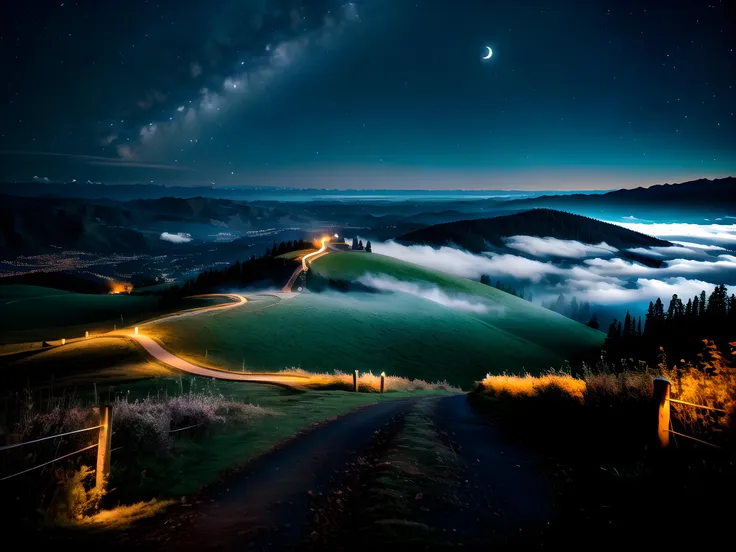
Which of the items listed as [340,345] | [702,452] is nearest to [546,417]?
[702,452]

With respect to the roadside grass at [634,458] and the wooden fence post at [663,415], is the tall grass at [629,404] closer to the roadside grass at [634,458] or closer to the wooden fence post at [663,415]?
the roadside grass at [634,458]

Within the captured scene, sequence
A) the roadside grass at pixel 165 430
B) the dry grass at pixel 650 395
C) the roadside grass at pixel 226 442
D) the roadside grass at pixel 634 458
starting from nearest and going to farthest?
the roadside grass at pixel 634 458, the dry grass at pixel 650 395, the roadside grass at pixel 165 430, the roadside grass at pixel 226 442

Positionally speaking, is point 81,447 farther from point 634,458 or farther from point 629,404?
point 629,404

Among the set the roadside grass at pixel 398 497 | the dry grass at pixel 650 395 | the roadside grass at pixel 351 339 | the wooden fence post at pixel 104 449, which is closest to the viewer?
the roadside grass at pixel 398 497

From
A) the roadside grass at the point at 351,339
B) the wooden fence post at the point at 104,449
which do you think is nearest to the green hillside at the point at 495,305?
the roadside grass at the point at 351,339

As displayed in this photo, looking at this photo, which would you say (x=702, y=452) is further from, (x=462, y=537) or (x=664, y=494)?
(x=462, y=537)

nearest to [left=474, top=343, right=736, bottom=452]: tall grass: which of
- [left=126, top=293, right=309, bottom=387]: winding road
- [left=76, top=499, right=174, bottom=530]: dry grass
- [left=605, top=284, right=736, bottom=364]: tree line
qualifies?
[left=76, top=499, right=174, bottom=530]: dry grass

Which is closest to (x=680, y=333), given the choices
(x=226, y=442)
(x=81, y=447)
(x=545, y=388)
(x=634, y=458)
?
(x=545, y=388)
